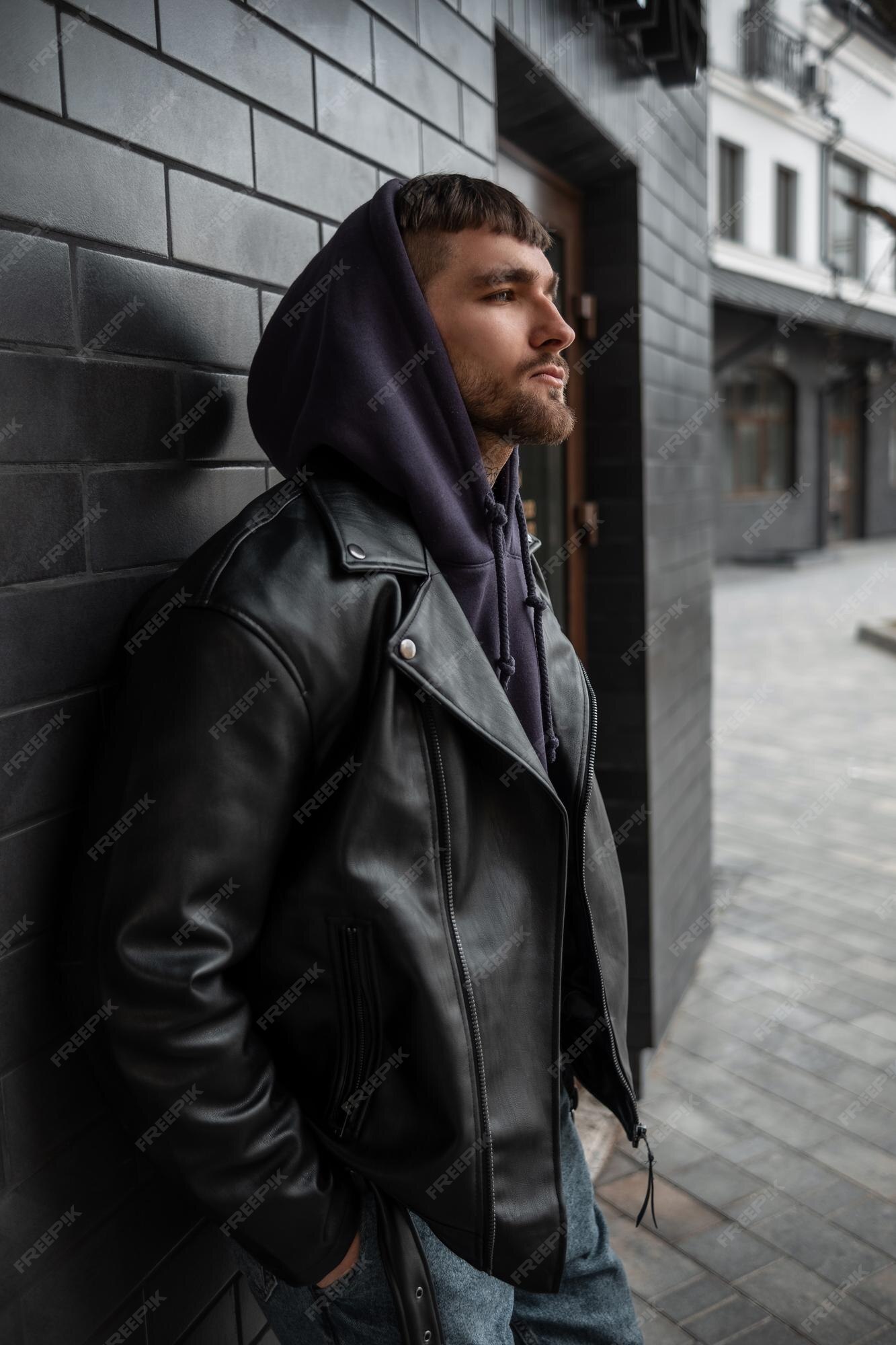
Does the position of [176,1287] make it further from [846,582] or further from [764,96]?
[764,96]

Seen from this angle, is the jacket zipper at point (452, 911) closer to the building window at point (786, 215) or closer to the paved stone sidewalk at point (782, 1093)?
the paved stone sidewalk at point (782, 1093)

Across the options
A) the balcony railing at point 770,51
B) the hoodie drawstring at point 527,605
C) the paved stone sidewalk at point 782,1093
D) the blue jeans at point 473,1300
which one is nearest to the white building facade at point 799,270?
the balcony railing at point 770,51

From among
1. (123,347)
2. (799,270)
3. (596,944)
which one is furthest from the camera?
(799,270)

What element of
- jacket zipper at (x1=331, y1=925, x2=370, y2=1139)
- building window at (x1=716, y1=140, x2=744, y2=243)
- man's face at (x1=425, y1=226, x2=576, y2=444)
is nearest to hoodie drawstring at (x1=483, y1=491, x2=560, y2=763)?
man's face at (x1=425, y1=226, x2=576, y2=444)

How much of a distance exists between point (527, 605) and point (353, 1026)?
2.29ft

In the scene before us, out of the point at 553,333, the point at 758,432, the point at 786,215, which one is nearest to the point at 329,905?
the point at 553,333

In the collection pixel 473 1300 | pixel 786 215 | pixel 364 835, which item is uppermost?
pixel 786 215

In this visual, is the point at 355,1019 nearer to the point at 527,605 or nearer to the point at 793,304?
the point at 527,605

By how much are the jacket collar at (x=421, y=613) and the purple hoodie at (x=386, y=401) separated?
0.12 feet

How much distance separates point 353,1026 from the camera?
137 cm

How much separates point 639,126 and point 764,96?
18.8 m

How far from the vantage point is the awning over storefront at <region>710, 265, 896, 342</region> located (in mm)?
16297

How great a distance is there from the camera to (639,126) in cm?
359

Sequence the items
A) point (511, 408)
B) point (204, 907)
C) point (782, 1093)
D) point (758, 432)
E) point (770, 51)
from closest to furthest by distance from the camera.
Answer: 1. point (204, 907)
2. point (511, 408)
3. point (782, 1093)
4. point (770, 51)
5. point (758, 432)
